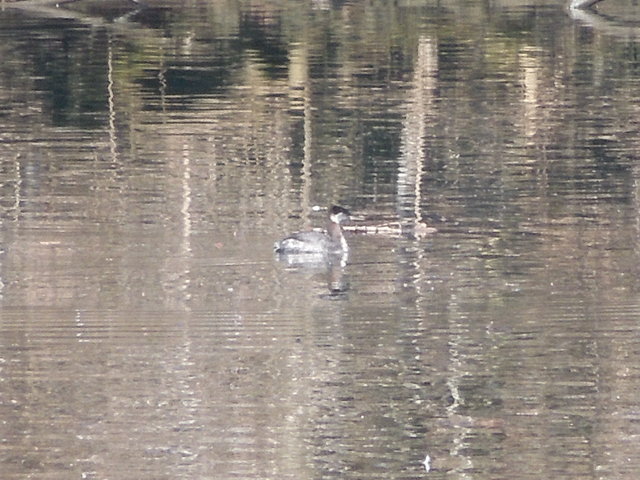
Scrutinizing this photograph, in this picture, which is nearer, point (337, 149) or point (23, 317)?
point (23, 317)

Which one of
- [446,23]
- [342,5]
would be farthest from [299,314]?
[342,5]

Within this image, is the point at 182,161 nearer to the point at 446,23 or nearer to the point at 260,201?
the point at 260,201

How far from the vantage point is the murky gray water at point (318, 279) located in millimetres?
9711

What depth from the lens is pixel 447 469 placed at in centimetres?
923

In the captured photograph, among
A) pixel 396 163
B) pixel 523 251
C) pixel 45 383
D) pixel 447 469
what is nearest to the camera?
pixel 447 469

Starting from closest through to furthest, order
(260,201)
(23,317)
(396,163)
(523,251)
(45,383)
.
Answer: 1. (45,383)
2. (23,317)
3. (523,251)
4. (260,201)
5. (396,163)

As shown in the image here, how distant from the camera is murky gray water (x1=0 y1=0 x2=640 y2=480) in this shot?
9.71m

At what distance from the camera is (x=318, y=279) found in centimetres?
1356

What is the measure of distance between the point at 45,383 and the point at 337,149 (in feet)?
30.6

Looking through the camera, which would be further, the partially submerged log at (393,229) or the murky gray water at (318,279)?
the partially submerged log at (393,229)

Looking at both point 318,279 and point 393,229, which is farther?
point 393,229

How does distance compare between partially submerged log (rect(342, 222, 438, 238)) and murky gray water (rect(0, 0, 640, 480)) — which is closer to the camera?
murky gray water (rect(0, 0, 640, 480))

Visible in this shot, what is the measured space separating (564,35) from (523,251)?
19200 mm

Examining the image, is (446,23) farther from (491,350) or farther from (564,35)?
(491,350)
